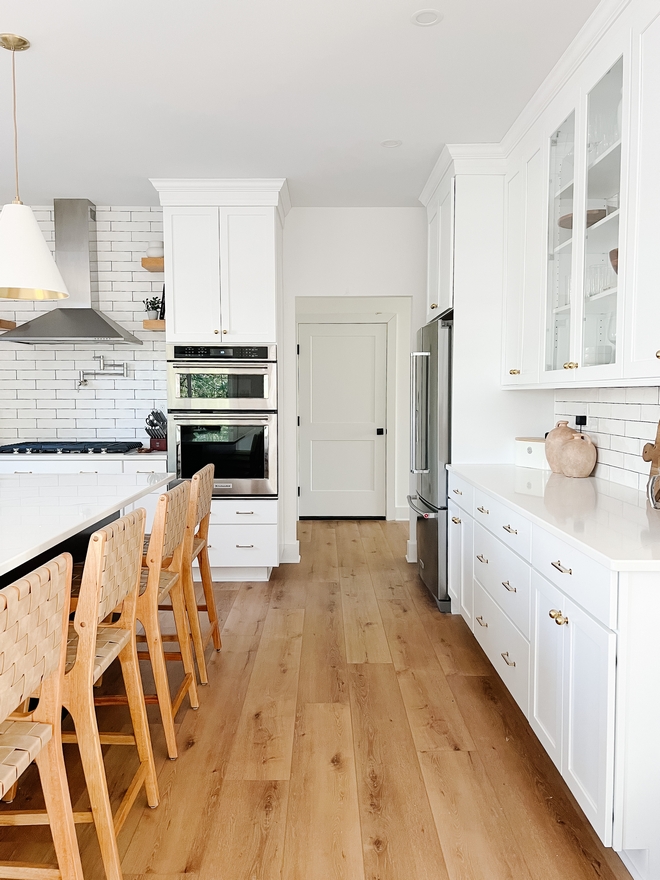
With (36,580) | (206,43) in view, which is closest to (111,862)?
(36,580)

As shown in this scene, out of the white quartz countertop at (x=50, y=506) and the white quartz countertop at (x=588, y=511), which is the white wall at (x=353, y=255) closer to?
the white quartz countertop at (x=588, y=511)

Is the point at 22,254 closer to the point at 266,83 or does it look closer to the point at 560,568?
the point at 266,83

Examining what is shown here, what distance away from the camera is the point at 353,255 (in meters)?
4.76

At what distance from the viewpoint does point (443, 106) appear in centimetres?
311

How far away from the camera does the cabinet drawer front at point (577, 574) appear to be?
158 centimetres

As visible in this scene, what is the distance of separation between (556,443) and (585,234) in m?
1.10

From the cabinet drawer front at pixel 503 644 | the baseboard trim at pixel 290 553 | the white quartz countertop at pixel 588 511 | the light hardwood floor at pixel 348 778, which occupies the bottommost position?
the light hardwood floor at pixel 348 778

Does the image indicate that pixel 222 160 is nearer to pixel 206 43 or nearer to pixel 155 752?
pixel 206 43

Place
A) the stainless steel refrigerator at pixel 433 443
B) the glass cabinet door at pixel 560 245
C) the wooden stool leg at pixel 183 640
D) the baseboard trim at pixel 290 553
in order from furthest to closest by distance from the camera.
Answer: the baseboard trim at pixel 290 553 < the stainless steel refrigerator at pixel 433 443 < the glass cabinet door at pixel 560 245 < the wooden stool leg at pixel 183 640

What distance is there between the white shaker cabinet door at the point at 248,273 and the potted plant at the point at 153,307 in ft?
1.99

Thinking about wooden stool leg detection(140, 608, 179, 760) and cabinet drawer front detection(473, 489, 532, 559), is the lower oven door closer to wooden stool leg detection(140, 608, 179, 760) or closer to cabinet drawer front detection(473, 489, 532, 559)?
cabinet drawer front detection(473, 489, 532, 559)

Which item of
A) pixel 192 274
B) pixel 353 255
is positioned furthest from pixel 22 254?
pixel 353 255

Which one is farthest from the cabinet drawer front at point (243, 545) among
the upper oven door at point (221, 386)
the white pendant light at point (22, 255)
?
the white pendant light at point (22, 255)

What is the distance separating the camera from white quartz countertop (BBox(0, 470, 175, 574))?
67.6 inches
